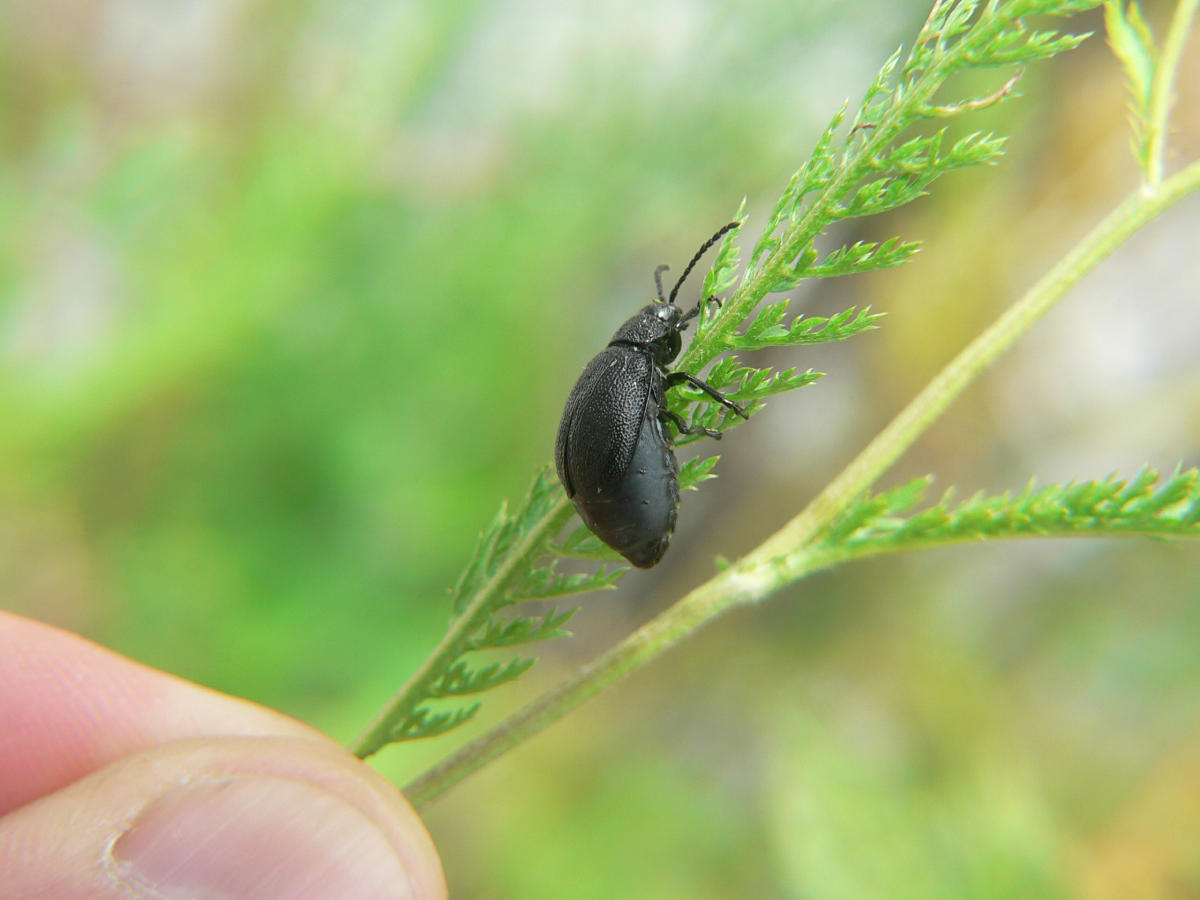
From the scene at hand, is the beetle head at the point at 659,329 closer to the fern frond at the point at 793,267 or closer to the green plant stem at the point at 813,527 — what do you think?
the fern frond at the point at 793,267

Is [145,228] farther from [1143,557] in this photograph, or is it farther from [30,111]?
[1143,557]

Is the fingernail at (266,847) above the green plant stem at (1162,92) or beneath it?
beneath

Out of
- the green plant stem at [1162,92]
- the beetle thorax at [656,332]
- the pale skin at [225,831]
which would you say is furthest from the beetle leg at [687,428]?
the pale skin at [225,831]

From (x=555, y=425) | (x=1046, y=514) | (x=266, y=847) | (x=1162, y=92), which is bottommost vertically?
(x=555, y=425)

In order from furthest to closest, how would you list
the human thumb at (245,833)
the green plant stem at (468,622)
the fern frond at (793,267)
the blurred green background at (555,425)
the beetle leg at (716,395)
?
the blurred green background at (555,425) → the human thumb at (245,833) → the green plant stem at (468,622) → the beetle leg at (716,395) → the fern frond at (793,267)

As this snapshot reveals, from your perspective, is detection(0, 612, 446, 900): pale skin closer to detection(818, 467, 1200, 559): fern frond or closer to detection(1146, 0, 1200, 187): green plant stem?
detection(818, 467, 1200, 559): fern frond

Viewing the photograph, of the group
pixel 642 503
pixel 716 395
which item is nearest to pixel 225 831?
pixel 642 503

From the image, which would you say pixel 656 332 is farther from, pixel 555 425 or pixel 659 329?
pixel 555 425

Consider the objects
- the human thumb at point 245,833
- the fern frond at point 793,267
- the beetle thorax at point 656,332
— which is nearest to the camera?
the fern frond at point 793,267

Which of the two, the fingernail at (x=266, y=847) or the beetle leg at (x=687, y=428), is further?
the fingernail at (x=266, y=847)
